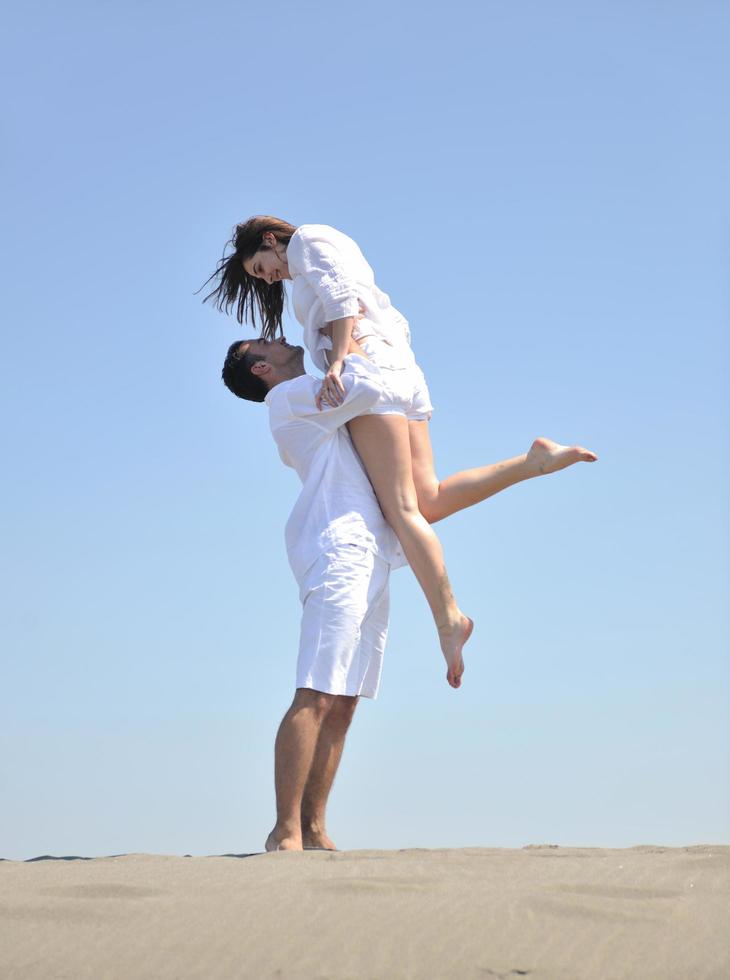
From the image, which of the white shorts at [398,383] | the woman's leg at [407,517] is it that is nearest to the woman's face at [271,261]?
the white shorts at [398,383]

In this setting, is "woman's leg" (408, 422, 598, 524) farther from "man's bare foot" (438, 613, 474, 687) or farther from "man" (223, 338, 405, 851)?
"man's bare foot" (438, 613, 474, 687)

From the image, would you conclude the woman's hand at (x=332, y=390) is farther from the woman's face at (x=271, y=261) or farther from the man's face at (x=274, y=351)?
the woman's face at (x=271, y=261)

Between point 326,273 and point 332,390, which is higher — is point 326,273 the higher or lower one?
the higher one

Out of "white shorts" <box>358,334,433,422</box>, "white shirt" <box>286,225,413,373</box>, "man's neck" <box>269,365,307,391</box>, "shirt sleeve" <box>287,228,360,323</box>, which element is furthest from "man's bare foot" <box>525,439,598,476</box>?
"man's neck" <box>269,365,307,391</box>

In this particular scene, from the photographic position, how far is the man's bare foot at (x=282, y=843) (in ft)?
12.3

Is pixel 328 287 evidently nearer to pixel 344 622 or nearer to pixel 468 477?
pixel 468 477

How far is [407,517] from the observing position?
4277 millimetres

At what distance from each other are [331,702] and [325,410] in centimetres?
104

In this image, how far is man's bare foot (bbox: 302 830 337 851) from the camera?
13.5 feet

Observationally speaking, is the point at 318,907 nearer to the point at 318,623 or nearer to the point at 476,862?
the point at 476,862

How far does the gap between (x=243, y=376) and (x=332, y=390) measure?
66cm

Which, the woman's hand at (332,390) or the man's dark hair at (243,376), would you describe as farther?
the man's dark hair at (243,376)

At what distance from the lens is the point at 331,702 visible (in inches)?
162

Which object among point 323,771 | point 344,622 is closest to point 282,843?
point 323,771
